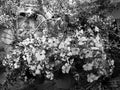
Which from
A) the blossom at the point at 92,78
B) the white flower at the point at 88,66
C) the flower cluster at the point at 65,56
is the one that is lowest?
the blossom at the point at 92,78

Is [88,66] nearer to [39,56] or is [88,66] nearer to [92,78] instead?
[92,78]

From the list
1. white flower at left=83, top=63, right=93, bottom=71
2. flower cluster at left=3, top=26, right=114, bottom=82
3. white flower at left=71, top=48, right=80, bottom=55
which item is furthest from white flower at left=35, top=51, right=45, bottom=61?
white flower at left=83, top=63, right=93, bottom=71

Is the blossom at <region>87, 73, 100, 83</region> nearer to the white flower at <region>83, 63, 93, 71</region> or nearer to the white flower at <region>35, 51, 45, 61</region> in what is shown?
the white flower at <region>83, 63, 93, 71</region>

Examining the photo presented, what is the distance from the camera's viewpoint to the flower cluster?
204cm

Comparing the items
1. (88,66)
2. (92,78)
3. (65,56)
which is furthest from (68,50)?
(92,78)

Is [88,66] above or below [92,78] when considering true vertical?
above

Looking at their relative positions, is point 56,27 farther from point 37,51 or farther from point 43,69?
point 43,69

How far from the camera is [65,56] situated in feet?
6.75

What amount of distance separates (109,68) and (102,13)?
0.85 m

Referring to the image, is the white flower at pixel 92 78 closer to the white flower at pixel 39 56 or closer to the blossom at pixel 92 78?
the blossom at pixel 92 78

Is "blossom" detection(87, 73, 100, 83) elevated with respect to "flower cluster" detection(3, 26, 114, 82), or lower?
lower

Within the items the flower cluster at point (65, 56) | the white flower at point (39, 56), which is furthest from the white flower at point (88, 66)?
the white flower at point (39, 56)

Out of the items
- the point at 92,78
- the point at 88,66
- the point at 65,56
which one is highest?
the point at 65,56

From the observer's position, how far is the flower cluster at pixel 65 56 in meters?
2.04
